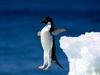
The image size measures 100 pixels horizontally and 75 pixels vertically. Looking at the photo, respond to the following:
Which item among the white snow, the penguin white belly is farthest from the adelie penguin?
the white snow

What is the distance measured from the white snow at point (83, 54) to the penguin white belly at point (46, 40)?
1.65 feet

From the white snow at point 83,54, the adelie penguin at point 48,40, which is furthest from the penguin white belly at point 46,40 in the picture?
the white snow at point 83,54

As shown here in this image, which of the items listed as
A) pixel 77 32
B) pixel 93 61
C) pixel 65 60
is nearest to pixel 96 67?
pixel 93 61

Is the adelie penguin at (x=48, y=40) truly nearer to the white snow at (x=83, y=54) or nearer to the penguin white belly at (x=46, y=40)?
the penguin white belly at (x=46, y=40)

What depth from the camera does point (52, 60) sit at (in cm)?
696

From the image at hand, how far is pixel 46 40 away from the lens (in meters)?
6.95

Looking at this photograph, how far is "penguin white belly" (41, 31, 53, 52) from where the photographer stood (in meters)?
6.95

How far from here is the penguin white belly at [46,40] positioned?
274 inches

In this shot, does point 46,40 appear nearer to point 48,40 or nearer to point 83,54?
point 48,40

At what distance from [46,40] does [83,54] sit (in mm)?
680

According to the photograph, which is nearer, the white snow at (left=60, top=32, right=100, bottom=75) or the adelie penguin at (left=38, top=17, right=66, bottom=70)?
the adelie penguin at (left=38, top=17, right=66, bottom=70)

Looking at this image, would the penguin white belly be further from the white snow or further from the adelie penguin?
the white snow

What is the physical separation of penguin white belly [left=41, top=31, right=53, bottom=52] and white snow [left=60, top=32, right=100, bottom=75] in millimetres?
Result: 502

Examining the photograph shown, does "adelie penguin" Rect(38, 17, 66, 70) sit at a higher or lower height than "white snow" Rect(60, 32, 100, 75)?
higher
